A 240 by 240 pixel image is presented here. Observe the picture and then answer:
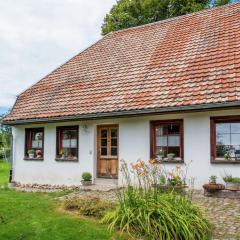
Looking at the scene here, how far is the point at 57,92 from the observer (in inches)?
656

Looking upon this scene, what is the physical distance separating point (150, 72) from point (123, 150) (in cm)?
306

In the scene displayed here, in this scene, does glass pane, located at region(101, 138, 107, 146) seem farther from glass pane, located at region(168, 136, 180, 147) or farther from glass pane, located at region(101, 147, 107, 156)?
glass pane, located at region(168, 136, 180, 147)

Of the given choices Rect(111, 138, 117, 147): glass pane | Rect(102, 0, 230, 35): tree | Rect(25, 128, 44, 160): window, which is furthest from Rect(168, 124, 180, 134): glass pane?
Rect(102, 0, 230, 35): tree

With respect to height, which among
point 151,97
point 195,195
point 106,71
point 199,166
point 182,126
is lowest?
point 195,195

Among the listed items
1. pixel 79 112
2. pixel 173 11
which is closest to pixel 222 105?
pixel 79 112

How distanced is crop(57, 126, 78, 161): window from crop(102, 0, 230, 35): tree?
13.9m

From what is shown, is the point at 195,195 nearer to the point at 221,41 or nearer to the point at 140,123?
the point at 140,123

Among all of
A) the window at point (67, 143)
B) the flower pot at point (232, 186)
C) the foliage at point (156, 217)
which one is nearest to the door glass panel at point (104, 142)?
the window at point (67, 143)

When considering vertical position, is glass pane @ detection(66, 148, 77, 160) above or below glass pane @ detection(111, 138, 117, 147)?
below

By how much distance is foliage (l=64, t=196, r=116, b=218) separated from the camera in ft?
26.7

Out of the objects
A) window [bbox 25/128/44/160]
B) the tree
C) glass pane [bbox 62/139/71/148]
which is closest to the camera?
glass pane [bbox 62/139/71/148]

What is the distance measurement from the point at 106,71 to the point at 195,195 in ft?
23.5

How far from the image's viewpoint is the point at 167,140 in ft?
42.1

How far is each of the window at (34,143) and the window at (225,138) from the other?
769 cm
